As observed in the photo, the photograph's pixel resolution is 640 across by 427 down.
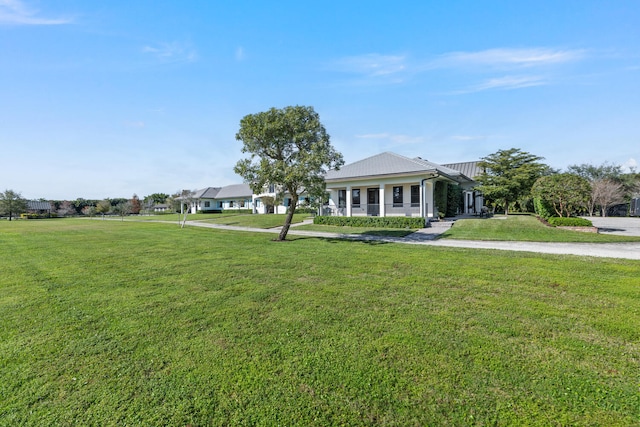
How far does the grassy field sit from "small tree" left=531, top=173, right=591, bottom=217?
32.8 feet

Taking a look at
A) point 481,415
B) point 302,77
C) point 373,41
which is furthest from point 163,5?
point 481,415

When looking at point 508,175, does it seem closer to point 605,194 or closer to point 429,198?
point 605,194

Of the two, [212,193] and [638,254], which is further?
[212,193]

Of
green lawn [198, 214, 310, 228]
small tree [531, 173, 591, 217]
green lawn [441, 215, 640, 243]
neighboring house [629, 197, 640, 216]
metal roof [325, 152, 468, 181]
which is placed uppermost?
metal roof [325, 152, 468, 181]

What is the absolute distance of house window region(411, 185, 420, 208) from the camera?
2041 cm

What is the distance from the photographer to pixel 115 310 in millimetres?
4430

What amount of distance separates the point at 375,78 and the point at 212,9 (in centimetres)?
787

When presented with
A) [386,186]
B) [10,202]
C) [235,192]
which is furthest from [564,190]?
[10,202]

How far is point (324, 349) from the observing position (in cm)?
318

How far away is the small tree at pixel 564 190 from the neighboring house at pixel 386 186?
551cm

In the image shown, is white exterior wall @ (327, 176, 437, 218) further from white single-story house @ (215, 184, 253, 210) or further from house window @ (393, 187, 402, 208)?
white single-story house @ (215, 184, 253, 210)

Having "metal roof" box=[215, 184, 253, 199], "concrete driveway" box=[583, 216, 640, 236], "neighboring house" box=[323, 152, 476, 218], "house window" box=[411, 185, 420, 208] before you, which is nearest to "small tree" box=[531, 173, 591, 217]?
"concrete driveway" box=[583, 216, 640, 236]

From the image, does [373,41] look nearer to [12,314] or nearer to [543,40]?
[543,40]

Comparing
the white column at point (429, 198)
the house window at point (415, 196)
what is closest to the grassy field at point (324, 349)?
the white column at point (429, 198)
